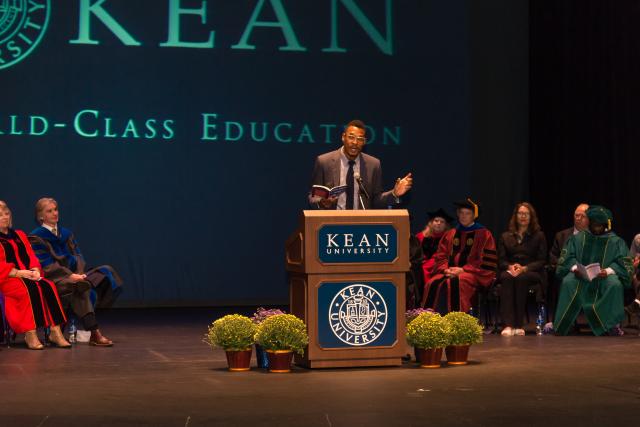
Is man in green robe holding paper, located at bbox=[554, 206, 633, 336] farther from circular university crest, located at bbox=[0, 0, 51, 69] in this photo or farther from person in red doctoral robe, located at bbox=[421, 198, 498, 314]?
circular university crest, located at bbox=[0, 0, 51, 69]

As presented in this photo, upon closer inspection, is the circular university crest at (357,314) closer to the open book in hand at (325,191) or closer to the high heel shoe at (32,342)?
the open book in hand at (325,191)

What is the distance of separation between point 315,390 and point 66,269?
3411 millimetres

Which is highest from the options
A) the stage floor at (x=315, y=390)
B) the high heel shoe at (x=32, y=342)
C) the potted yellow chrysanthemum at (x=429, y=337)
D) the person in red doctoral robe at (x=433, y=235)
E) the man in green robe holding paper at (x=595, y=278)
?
the person in red doctoral robe at (x=433, y=235)

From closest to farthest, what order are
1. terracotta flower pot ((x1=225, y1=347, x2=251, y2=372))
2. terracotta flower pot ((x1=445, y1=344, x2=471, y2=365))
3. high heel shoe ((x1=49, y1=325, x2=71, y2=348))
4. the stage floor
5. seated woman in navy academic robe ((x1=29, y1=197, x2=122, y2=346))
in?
the stage floor → terracotta flower pot ((x1=225, y1=347, x2=251, y2=372)) → terracotta flower pot ((x1=445, y1=344, x2=471, y2=365)) → high heel shoe ((x1=49, y1=325, x2=71, y2=348)) → seated woman in navy academic robe ((x1=29, y1=197, x2=122, y2=346))

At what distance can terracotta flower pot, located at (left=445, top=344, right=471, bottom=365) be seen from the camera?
6.84 m

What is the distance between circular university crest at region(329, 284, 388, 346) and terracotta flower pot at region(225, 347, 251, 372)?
0.51m

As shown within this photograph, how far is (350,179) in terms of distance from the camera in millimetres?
7082

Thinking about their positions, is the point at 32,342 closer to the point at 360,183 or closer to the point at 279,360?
the point at 279,360

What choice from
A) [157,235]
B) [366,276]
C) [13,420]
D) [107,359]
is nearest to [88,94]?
[157,235]

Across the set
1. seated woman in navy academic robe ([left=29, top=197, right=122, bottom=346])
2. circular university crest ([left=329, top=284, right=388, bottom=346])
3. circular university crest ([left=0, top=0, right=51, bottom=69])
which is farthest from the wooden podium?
circular university crest ([left=0, top=0, right=51, bottom=69])

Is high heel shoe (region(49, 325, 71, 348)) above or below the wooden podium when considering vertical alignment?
below

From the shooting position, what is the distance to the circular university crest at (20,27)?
11.2 m

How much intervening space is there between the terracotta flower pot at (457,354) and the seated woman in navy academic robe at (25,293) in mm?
2841

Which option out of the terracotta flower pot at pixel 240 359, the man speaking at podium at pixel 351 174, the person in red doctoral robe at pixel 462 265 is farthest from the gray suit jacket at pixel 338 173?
the person in red doctoral robe at pixel 462 265
